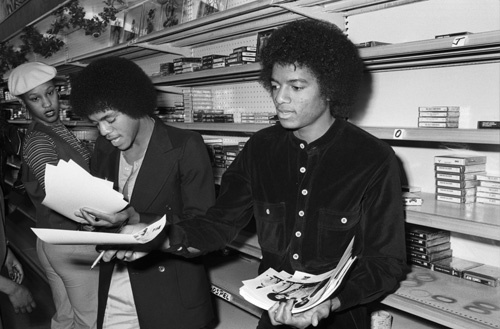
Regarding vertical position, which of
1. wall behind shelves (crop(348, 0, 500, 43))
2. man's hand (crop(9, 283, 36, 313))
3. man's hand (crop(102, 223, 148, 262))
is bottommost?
man's hand (crop(9, 283, 36, 313))

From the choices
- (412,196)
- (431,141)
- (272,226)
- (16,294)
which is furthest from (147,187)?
(431,141)

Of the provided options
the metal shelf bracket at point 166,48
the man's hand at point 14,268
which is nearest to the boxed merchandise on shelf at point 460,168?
the man's hand at point 14,268

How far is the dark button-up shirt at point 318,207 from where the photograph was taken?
4.52 feet

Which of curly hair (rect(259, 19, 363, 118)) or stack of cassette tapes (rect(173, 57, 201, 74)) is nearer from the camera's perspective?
curly hair (rect(259, 19, 363, 118))

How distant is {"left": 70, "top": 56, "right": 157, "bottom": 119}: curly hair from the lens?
1.85 metres

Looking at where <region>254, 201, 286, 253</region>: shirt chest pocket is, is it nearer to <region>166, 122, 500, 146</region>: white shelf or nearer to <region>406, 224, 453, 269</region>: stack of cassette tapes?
<region>166, 122, 500, 146</region>: white shelf

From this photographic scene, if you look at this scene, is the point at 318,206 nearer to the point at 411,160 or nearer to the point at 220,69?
the point at 411,160

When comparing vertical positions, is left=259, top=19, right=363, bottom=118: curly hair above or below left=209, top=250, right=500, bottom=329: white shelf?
above

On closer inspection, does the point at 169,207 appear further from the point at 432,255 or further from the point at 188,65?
the point at 188,65

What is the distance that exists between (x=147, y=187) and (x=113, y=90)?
0.42 meters

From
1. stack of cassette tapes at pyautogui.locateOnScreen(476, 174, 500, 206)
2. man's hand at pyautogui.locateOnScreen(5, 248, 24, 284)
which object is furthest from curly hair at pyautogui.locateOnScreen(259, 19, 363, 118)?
man's hand at pyautogui.locateOnScreen(5, 248, 24, 284)

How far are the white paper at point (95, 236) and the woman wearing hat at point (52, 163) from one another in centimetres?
108

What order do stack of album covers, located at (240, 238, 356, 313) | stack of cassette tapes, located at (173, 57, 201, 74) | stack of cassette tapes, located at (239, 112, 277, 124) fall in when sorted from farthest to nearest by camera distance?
1. stack of cassette tapes, located at (173, 57, 201, 74)
2. stack of cassette tapes, located at (239, 112, 277, 124)
3. stack of album covers, located at (240, 238, 356, 313)

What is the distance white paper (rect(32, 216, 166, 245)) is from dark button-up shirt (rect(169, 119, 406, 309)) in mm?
299
